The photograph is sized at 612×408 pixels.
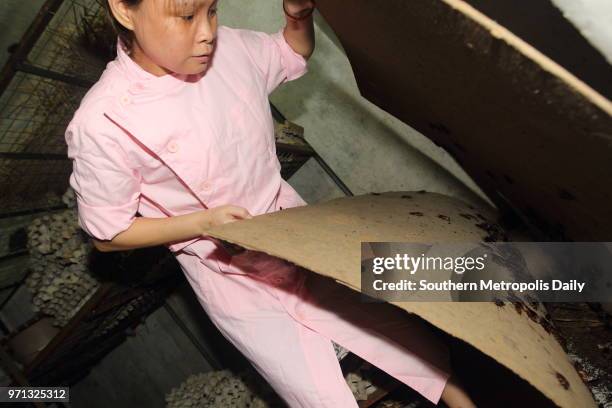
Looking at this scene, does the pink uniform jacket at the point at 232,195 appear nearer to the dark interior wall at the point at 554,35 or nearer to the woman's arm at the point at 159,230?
the woman's arm at the point at 159,230

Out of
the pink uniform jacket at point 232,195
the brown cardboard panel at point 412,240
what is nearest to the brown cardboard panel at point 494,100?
the brown cardboard panel at point 412,240

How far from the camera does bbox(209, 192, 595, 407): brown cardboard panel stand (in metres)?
0.65

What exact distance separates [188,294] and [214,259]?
2639 millimetres

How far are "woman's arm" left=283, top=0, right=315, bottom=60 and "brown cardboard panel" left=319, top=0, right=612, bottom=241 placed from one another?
0.85ft

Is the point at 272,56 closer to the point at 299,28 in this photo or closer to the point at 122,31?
the point at 299,28

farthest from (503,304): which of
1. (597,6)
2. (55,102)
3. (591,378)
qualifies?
(55,102)

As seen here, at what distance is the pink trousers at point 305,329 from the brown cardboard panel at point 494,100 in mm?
527

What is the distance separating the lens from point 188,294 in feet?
12.0

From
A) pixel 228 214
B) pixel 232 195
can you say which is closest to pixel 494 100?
pixel 228 214

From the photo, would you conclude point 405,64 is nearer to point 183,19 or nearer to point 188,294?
point 183,19

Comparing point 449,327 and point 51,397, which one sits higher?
point 449,327

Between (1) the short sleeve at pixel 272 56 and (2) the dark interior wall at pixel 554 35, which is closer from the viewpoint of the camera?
(2) the dark interior wall at pixel 554 35

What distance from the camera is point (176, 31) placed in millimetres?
916

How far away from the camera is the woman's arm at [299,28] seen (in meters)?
1.19
